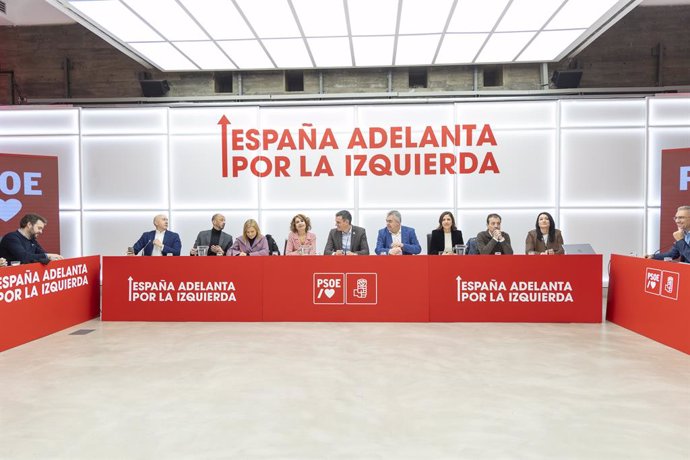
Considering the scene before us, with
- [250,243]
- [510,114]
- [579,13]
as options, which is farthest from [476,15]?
[250,243]

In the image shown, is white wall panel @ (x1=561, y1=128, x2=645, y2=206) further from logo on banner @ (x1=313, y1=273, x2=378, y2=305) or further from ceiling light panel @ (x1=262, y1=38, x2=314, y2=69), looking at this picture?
ceiling light panel @ (x1=262, y1=38, x2=314, y2=69)

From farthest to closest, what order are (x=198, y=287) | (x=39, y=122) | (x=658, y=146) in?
1. (x=39, y=122)
2. (x=658, y=146)
3. (x=198, y=287)

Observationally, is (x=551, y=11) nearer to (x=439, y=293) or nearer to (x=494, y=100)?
(x=494, y=100)

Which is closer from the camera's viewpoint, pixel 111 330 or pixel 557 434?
pixel 557 434

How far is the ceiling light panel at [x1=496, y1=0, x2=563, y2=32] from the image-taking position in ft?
18.7

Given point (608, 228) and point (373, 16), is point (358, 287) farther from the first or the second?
point (608, 228)

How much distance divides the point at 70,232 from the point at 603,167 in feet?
30.7

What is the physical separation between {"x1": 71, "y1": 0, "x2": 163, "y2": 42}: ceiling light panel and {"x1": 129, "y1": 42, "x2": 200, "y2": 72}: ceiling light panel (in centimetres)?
24

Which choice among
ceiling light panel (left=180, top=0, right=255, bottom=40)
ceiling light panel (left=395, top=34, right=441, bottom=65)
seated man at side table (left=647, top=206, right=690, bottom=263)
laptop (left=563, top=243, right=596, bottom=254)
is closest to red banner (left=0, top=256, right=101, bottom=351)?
ceiling light panel (left=180, top=0, right=255, bottom=40)

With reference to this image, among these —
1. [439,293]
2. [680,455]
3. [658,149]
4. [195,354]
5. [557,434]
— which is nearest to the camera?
[680,455]

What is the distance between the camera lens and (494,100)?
7.73 metres

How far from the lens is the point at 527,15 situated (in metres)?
6.05

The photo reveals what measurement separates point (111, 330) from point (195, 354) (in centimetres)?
159

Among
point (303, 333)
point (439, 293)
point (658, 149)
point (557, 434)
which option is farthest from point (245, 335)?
point (658, 149)
